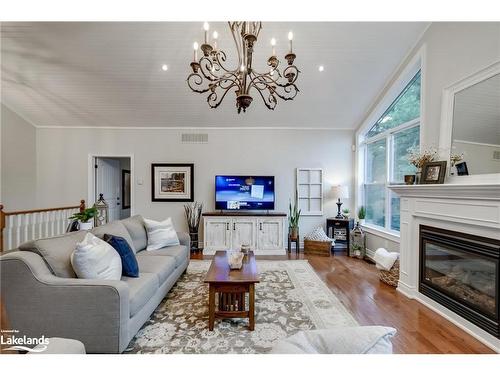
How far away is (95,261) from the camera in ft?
6.43

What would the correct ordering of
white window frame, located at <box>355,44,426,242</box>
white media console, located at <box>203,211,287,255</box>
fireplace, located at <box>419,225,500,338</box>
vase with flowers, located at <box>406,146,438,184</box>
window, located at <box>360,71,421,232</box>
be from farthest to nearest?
white media console, located at <box>203,211,287,255</box>
window, located at <box>360,71,421,232</box>
white window frame, located at <box>355,44,426,242</box>
vase with flowers, located at <box>406,146,438,184</box>
fireplace, located at <box>419,225,500,338</box>

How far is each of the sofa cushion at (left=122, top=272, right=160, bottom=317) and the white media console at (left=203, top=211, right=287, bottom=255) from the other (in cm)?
242

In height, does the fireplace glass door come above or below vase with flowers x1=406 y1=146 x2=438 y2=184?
below

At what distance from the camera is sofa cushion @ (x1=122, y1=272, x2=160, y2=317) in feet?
6.42

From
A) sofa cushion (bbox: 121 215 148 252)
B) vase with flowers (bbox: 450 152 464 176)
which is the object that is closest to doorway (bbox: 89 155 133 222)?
sofa cushion (bbox: 121 215 148 252)

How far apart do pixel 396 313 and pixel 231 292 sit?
176 cm

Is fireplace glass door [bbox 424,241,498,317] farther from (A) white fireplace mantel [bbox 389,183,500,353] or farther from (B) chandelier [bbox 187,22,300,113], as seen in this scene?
(B) chandelier [bbox 187,22,300,113]

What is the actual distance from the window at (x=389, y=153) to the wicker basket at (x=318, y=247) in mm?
994

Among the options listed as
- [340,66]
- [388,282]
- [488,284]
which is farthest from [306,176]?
[488,284]

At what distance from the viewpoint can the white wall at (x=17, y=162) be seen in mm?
4691

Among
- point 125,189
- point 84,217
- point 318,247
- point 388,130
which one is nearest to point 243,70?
point 84,217

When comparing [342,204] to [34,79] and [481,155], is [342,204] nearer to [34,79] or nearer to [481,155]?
[481,155]

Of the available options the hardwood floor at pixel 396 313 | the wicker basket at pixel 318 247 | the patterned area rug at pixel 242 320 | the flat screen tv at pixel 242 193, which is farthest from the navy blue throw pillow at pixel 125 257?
the wicker basket at pixel 318 247

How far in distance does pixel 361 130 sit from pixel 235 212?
310 cm
